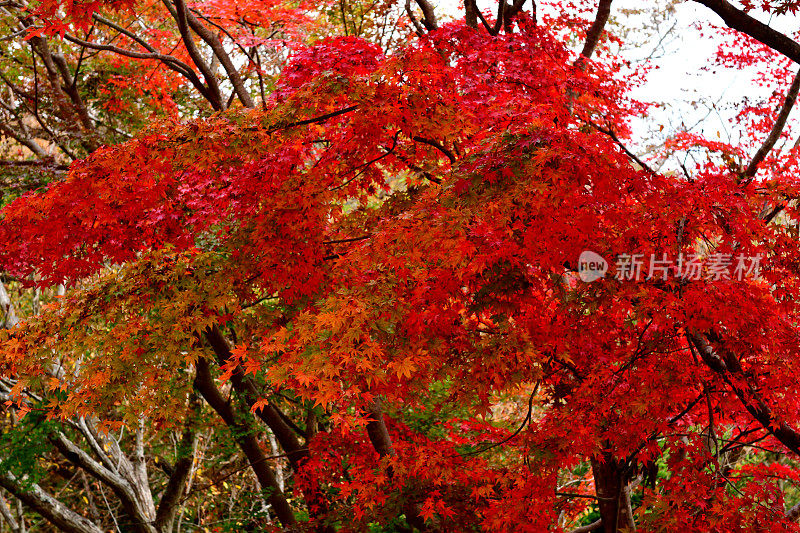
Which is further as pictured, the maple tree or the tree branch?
the maple tree

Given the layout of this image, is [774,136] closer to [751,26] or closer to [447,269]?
[751,26]

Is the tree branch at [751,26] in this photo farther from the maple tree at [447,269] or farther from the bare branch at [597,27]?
the bare branch at [597,27]

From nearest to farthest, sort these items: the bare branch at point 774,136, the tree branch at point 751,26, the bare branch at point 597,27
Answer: the tree branch at point 751,26
the bare branch at point 597,27
the bare branch at point 774,136

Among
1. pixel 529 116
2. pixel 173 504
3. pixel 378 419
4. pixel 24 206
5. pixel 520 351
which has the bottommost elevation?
pixel 173 504

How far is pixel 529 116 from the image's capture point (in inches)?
150

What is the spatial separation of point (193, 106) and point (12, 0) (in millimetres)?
3654

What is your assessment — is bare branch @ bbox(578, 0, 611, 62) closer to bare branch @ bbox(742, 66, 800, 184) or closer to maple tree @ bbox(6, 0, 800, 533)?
maple tree @ bbox(6, 0, 800, 533)

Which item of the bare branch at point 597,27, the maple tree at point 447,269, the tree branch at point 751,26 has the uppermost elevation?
the bare branch at point 597,27

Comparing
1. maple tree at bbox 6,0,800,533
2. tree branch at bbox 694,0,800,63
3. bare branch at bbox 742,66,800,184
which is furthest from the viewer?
bare branch at bbox 742,66,800,184

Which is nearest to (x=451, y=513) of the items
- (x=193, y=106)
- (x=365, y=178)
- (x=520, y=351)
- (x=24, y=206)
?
(x=520, y=351)

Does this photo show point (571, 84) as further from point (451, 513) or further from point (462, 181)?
point (451, 513)

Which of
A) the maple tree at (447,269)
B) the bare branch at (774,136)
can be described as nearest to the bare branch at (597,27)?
the maple tree at (447,269)

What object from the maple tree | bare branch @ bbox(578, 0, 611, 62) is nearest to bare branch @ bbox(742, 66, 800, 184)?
the maple tree

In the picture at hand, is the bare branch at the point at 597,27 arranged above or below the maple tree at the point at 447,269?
above
